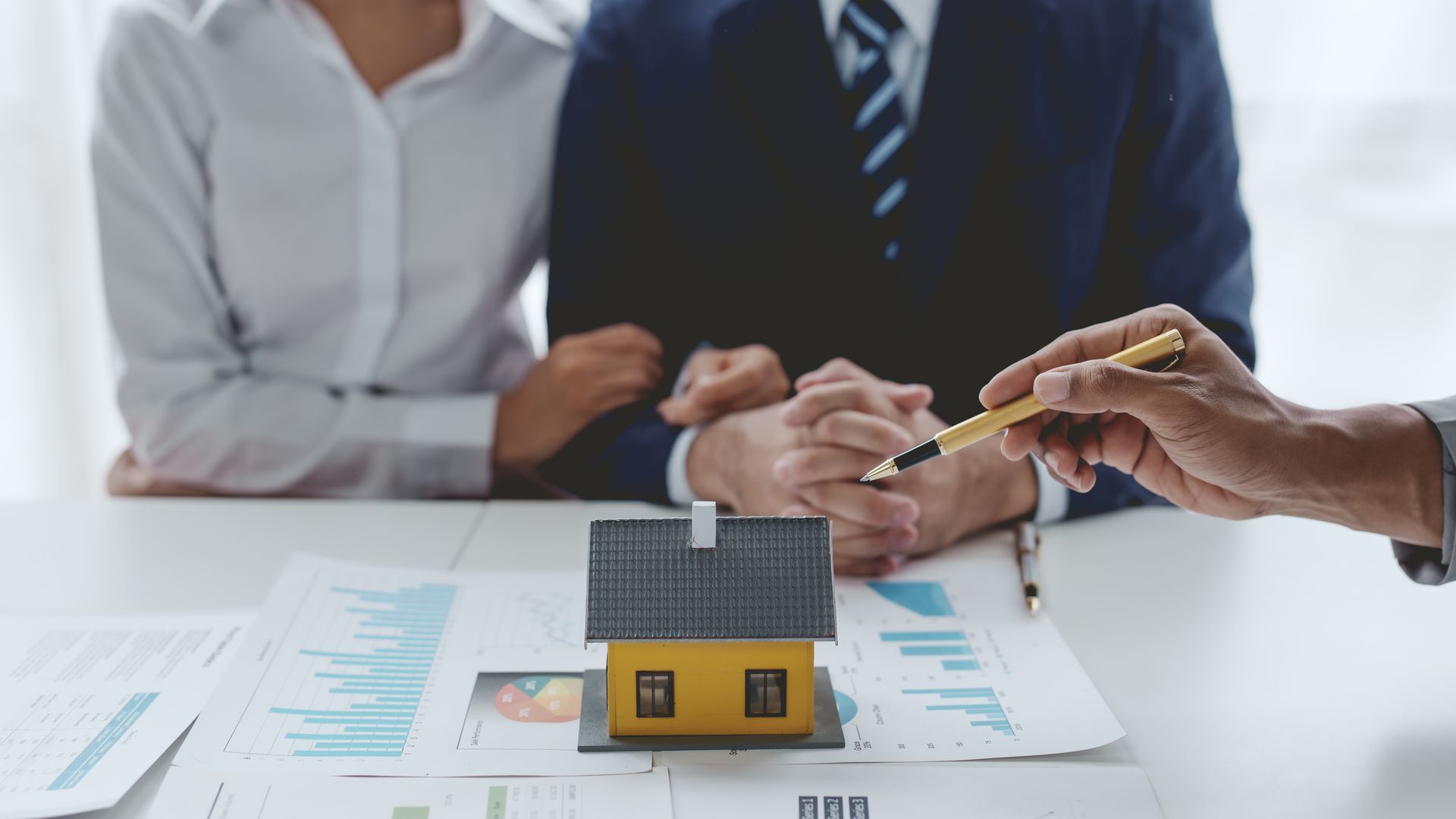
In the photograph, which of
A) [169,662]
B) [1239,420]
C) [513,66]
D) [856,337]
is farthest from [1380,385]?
[169,662]

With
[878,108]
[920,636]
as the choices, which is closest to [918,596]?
[920,636]

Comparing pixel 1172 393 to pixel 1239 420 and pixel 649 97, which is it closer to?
pixel 1239 420

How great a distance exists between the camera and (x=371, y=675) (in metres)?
0.76

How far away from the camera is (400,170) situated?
4.09 feet

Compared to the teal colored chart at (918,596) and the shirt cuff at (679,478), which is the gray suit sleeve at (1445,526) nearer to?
the teal colored chart at (918,596)

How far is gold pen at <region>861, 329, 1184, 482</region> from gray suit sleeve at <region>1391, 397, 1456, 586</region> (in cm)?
22

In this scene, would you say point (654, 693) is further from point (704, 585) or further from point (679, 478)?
point (679, 478)

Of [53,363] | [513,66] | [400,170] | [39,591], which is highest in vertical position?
[513,66]

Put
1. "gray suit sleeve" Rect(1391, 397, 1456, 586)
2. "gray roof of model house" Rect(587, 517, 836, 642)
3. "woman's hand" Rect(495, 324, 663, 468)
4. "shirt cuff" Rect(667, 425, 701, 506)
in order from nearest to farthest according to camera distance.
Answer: "gray roof of model house" Rect(587, 517, 836, 642) < "gray suit sleeve" Rect(1391, 397, 1456, 586) < "shirt cuff" Rect(667, 425, 701, 506) < "woman's hand" Rect(495, 324, 663, 468)

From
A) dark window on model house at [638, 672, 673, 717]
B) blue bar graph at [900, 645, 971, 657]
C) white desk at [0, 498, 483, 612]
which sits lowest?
white desk at [0, 498, 483, 612]

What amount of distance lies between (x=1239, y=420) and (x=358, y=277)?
0.93 m

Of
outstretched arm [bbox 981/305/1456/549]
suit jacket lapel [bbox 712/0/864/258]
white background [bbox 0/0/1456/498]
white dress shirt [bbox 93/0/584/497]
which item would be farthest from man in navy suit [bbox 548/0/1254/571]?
white background [bbox 0/0/1456/498]

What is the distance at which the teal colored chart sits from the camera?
2.85ft

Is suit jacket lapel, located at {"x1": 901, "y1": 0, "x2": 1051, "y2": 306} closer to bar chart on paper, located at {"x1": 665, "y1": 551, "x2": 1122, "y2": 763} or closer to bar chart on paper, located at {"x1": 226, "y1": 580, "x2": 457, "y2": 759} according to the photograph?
bar chart on paper, located at {"x1": 665, "y1": 551, "x2": 1122, "y2": 763}
